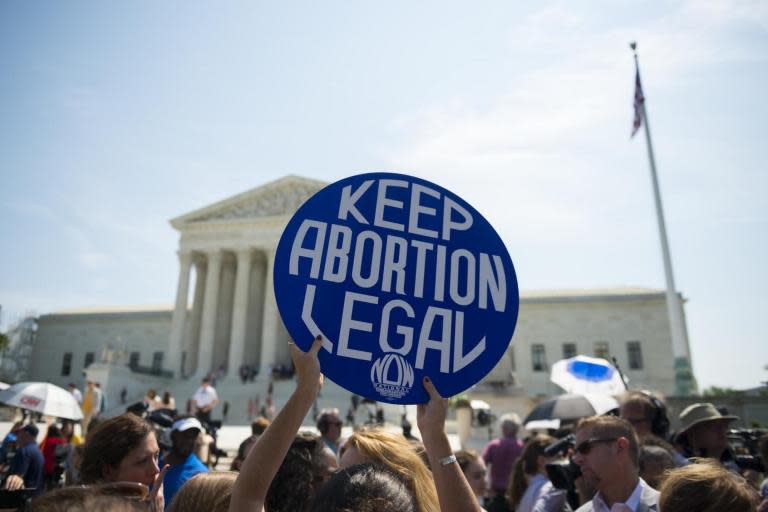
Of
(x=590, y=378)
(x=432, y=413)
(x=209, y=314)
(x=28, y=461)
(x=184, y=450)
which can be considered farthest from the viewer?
(x=209, y=314)

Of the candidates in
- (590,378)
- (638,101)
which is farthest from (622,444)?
(638,101)

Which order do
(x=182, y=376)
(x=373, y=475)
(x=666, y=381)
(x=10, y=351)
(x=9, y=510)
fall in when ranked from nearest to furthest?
(x=373, y=475) < (x=9, y=510) < (x=182, y=376) < (x=666, y=381) < (x=10, y=351)

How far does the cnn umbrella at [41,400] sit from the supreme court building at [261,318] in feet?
121

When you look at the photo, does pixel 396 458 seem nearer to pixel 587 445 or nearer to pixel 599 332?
pixel 587 445

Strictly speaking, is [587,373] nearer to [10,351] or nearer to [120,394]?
[120,394]

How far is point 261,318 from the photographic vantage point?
181 feet

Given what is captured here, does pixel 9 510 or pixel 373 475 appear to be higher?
pixel 373 475

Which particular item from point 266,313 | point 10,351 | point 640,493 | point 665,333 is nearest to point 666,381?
point 665,333

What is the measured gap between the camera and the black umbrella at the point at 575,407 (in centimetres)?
763

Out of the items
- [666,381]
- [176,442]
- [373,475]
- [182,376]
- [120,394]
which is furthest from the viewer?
[666,381]

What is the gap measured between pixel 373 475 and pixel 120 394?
44.6 m

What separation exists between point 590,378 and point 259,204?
45731 millimetres

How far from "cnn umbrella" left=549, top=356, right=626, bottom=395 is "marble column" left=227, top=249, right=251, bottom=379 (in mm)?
41889

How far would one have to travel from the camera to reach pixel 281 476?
3.11 m
